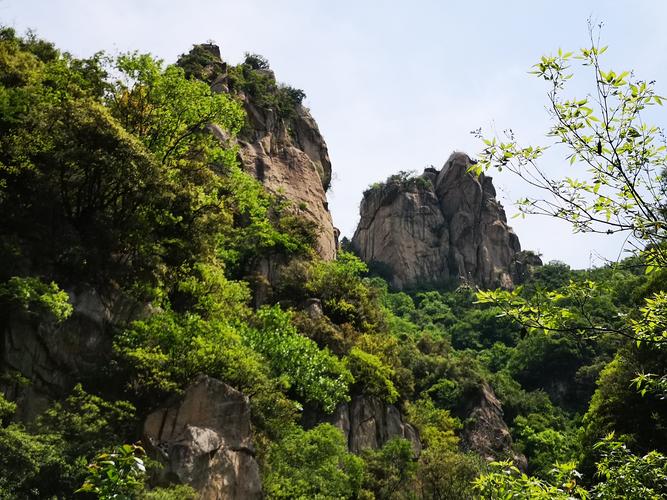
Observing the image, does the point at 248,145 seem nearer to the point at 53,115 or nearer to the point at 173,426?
the point at 53,115

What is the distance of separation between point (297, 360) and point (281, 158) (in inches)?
778

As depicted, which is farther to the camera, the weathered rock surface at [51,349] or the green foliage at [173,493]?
the weathered rock surface at [51,349]

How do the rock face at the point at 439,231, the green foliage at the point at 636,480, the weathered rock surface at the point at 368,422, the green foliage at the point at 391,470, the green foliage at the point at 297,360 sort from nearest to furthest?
the green foliage at the point at 636,480
the green foliage at the point at 391,470
the green foliage at the point at 297,360
the weathered rock surface at the point at 368,422
the rock face at the point at 439,231

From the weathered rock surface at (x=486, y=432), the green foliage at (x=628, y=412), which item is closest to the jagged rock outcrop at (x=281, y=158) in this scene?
the weathered rock surface at (x=486, y=432)

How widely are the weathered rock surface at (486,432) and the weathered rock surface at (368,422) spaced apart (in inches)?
412

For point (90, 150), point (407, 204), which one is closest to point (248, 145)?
point (90, 150)

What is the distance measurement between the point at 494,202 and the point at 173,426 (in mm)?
71035

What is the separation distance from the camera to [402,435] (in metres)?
24.9

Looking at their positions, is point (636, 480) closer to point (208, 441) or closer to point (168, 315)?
point (208, 441)

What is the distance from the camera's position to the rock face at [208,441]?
43.3 ft

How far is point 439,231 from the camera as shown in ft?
254

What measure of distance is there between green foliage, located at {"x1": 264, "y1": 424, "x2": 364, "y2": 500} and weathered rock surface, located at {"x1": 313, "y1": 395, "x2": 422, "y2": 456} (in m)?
4.92

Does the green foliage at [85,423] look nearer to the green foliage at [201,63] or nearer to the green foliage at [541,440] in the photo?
→ the green foliage at [201,63]

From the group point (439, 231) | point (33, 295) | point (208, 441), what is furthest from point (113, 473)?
point (439, 231)
